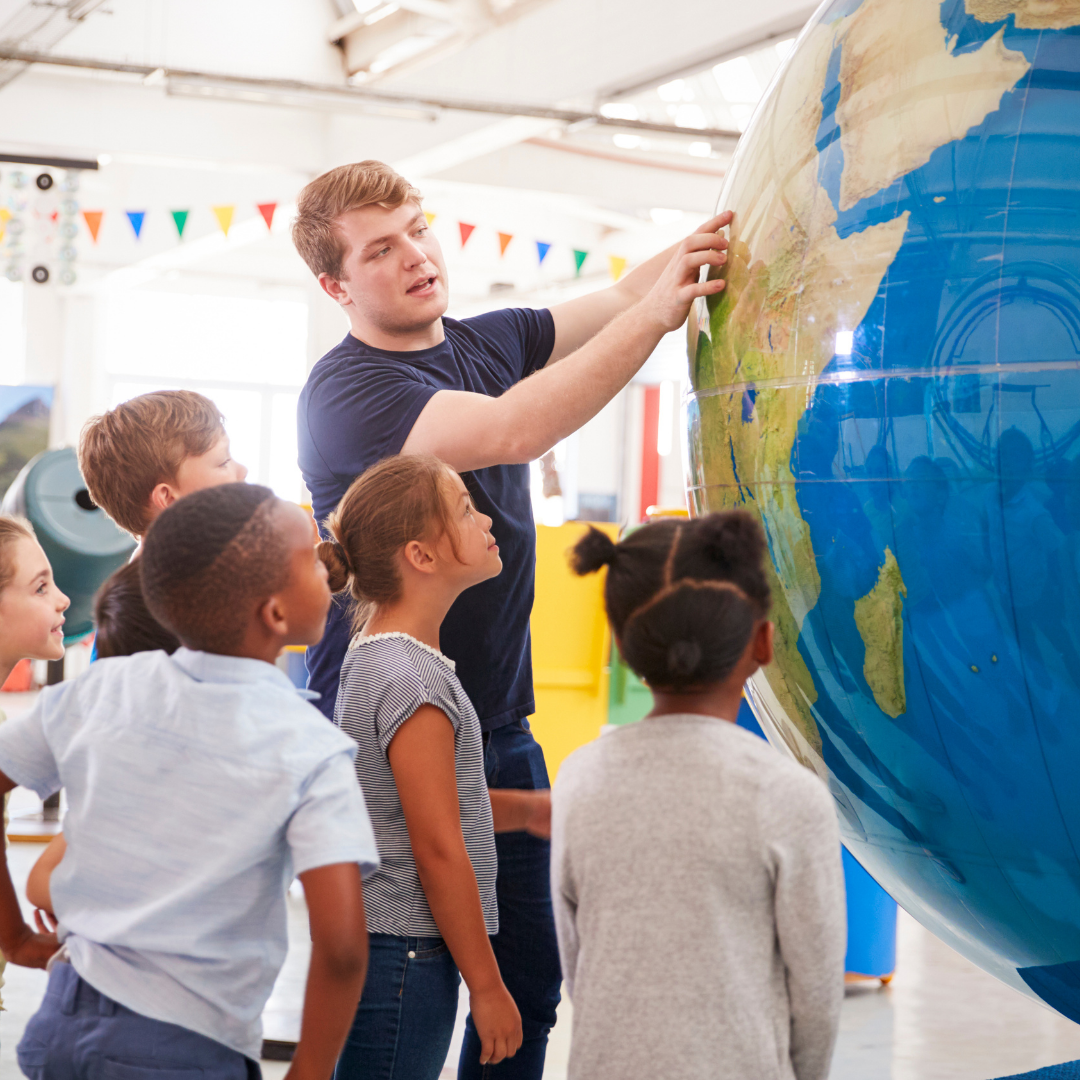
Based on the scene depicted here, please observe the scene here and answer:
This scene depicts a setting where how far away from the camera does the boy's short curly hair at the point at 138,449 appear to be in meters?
1.87

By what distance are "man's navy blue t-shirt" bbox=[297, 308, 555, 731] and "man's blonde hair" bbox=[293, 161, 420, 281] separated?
0.46 feet

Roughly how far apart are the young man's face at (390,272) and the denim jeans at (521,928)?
655 millimetres

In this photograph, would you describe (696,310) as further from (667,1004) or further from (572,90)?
(572,90)

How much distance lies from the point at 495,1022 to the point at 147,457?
0.92 meters

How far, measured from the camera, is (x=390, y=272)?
78.2 inches

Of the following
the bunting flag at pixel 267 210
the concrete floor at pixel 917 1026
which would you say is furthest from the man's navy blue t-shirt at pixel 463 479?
the bunting flag at pixel 267 210

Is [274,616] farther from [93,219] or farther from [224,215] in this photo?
[93,219]

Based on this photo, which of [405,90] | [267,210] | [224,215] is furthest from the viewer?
[224,215]

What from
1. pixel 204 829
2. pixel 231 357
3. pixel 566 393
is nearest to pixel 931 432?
pixel 566 393

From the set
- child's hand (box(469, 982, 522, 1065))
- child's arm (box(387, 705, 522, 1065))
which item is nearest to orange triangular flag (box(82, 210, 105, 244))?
child's arm (box(387, 705, 522, 1065))

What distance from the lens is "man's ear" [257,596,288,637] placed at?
4.33 ft

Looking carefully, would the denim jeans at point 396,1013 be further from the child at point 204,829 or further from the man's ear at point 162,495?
the man's ear at point 162,495

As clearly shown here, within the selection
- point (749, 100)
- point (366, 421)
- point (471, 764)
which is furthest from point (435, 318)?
point (749, 100)

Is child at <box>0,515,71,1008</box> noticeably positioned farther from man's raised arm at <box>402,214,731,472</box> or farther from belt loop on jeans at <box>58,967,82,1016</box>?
belt loop on jeans at <box>58,967,82,1016</box>
